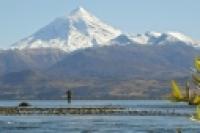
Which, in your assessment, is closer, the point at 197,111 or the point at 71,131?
the point at 197,111

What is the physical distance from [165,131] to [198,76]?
235 feet

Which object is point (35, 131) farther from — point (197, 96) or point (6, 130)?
point (197, 96)

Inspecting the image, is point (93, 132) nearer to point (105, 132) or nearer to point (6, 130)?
point (105, 132)

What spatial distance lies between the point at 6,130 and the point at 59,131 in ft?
25.1

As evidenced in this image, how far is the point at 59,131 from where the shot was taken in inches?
3371

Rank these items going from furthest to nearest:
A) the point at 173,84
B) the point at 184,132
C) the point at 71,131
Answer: the point at 71,131 < the point at 184,132 < the point at 173,84

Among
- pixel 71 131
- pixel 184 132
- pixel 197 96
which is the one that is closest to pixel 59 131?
pixel 71 131

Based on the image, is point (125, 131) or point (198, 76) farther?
point (125, 131)

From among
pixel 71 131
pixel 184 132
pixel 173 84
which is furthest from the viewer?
pixel 71 131

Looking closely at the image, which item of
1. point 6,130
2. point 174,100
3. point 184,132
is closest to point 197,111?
point 174,100

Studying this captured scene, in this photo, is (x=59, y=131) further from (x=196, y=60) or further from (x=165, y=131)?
(x=196, y=60)

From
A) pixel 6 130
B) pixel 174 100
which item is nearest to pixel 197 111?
pixel 174 100

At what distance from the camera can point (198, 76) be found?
43.1 feet

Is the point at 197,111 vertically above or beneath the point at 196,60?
beneath
